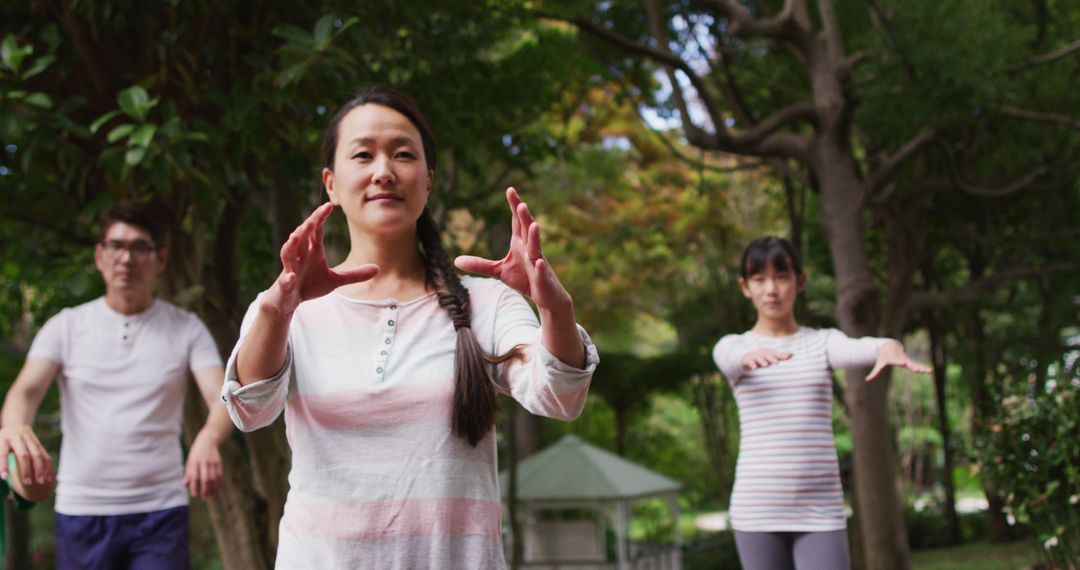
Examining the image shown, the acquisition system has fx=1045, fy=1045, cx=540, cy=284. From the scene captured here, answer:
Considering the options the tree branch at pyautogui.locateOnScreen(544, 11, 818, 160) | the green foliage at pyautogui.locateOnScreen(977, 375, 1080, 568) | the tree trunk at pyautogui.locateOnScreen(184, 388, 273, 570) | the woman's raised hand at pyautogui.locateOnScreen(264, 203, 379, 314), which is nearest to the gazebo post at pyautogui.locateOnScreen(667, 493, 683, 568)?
the tree branch at pyautogui.locateOnScreen(544, 11, 818, 160)

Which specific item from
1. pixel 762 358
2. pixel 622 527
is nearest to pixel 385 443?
pixel 762 358

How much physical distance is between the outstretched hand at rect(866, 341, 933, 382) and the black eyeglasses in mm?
2449

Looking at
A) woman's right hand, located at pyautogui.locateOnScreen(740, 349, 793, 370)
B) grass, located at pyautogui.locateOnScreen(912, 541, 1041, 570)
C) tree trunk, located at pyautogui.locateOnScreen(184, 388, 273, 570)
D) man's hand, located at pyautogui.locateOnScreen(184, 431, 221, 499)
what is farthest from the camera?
grass, located at pyautogui.locateOnScreen(912, 541, 1041, 570)

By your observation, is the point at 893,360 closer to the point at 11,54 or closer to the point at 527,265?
the point at 527,265

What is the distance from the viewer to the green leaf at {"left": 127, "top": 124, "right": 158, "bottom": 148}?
3.76 metres

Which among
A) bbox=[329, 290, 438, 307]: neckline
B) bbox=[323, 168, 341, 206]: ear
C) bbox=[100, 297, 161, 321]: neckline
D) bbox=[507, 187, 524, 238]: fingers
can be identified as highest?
bbox=[100, 297, 161, 321]: neckline

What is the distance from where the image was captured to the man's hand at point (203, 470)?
3014mm

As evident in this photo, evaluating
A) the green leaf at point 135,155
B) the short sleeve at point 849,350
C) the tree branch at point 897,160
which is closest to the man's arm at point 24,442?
the green leaf at point 135,155

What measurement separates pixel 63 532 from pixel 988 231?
38.0 feet

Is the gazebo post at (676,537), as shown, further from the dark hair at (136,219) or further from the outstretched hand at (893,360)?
the dark hair at (136,219)

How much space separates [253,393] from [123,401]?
1.88 m

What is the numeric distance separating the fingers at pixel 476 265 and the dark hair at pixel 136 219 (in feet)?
7.20

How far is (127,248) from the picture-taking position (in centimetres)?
356

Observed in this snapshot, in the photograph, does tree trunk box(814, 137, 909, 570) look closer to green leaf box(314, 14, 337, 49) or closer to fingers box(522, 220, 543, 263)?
green leaf box(314, 14, 337, 49)
